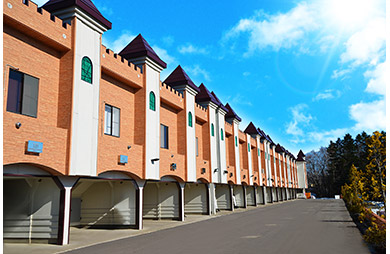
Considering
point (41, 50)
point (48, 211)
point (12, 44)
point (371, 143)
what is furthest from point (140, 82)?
point (371, 143)

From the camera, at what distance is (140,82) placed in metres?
18.3

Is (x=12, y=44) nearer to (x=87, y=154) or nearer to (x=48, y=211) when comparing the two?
(x=87, y=154)

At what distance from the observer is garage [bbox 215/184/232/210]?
32.8 m

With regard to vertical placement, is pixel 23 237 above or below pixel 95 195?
below

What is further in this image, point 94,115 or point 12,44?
point 94,115

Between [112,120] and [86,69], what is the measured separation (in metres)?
3.45

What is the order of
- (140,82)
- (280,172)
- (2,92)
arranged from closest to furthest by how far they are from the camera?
(2,92), (140,82), (280,172)

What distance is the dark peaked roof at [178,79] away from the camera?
24089 millimetres

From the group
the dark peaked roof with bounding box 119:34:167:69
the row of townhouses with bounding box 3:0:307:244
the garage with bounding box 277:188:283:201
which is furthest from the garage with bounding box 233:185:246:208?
the dark peaked roof with bounding box 119:34:167:69

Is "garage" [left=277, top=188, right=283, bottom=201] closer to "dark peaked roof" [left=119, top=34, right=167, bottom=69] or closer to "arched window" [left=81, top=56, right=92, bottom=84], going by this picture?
"dark peaked roof" [left=119, top=34, right=167, bottom=69]

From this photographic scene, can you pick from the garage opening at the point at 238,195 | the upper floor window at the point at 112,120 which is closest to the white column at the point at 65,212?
the upper floor window at the point at 112,120

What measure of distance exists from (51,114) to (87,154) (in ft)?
7.37

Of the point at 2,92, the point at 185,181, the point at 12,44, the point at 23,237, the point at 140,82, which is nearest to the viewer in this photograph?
the point at 2,92

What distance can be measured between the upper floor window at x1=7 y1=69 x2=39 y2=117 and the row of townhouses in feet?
0.13
